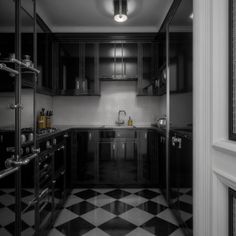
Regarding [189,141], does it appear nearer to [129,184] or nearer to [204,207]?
[204,207]

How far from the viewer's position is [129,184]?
10.6 ft

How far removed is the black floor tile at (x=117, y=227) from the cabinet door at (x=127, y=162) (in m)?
1.00

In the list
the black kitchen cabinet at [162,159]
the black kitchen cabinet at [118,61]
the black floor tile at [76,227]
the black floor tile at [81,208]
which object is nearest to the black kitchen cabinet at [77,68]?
the black kitchen cabinet at [118,61]

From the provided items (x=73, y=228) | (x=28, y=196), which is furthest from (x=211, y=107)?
(x=73, y=228)

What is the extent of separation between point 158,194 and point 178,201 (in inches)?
38.5

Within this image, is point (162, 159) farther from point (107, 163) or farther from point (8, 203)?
point (8, 203)

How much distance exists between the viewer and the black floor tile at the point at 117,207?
2438 mm

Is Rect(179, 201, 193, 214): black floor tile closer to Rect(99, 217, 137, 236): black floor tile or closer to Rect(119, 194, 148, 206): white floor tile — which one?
Rect(99, 217, 137, 236): black floor tile

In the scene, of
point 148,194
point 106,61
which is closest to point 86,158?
point 148,194

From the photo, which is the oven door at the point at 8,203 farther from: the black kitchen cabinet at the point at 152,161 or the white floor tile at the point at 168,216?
the black kitchen cabinet at the point at 152,161

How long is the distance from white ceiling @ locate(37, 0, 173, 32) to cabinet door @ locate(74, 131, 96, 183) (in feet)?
5.62

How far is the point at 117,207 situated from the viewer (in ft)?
8.35

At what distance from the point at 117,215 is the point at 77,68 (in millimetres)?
2270

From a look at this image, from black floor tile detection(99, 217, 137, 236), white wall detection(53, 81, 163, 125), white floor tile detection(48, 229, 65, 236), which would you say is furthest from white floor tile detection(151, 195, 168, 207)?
white wall detection(53, 81, 163, 125)
